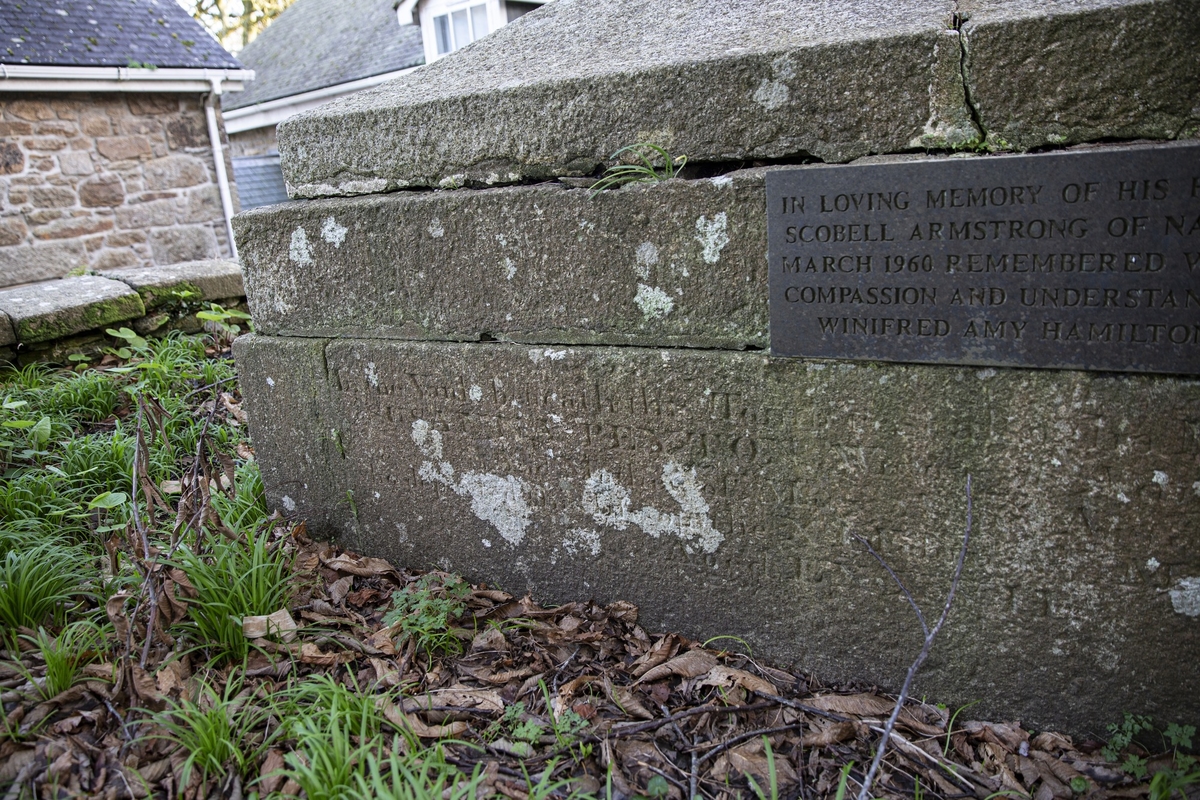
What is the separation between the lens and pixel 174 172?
8.37m

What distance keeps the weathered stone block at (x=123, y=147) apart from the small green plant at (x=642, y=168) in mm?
7735

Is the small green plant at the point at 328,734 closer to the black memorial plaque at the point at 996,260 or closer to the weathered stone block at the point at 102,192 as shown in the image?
the black memorial plaque at the point at 996,260

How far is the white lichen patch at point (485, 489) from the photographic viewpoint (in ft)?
8.26

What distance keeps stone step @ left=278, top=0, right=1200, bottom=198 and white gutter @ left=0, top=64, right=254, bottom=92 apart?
6380 millimetres

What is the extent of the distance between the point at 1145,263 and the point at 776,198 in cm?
78

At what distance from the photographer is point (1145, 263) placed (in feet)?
5.35

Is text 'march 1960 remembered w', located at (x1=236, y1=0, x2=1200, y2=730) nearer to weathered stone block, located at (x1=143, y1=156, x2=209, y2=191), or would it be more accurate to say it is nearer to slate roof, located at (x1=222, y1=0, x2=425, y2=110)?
weathered stone block, located at (x1=143, y1=156, x2=209, y2=191)

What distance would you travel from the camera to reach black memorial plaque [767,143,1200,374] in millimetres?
1615

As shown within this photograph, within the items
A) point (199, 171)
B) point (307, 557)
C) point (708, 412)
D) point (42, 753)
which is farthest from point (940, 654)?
point (199, 171)

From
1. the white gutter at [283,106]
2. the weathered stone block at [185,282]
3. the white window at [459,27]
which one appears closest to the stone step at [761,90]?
the weathered stone block at [185,282]

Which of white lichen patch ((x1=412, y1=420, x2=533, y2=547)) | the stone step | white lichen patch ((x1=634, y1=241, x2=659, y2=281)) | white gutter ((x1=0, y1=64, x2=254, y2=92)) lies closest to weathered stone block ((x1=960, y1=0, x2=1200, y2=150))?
the stone step

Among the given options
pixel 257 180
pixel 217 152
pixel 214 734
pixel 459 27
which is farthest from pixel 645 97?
pixel 459 27

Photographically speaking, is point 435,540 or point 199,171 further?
point 199,171

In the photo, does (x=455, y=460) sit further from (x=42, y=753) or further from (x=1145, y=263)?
(x=1145, y=263)
